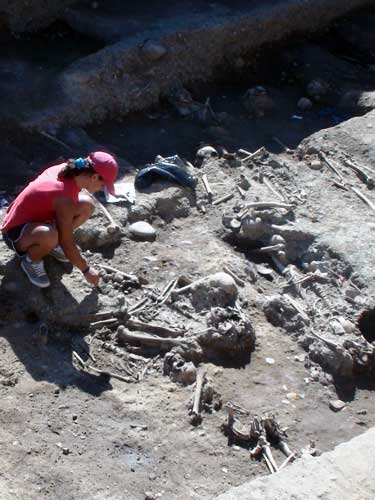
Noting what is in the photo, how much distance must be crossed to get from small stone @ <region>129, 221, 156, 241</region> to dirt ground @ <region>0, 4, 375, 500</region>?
0.18 ft

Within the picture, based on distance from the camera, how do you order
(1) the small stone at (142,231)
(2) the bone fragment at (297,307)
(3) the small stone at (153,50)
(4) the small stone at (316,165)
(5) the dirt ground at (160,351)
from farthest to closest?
(3) the small stone at (153,50) < (4) the small stone at (316,165) < (1) the small stone at (142,231) < (2) the bone fragment at (297,307) < (5) the dirt ground at (160,351)

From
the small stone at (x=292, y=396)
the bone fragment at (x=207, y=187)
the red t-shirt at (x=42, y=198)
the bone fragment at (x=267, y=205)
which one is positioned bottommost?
the small stone at (x=292, y=396)

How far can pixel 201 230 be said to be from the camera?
21.7 feet

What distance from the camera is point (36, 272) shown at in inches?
212

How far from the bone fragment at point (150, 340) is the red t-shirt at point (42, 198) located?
82 cm

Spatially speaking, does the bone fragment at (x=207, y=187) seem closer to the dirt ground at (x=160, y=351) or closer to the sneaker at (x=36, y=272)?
the dirt ground at (x=160, y=351)

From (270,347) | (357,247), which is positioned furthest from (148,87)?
(270,347)

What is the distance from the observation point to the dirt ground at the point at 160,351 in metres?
4.57

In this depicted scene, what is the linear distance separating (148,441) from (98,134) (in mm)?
3650

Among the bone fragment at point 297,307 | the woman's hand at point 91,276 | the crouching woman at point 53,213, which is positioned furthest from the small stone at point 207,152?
the woman's hand at point 91,276

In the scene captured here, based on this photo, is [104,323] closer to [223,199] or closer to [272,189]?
[223,199]

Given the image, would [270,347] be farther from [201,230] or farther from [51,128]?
[51,128]

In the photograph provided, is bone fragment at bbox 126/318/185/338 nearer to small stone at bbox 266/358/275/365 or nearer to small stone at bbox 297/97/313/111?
small stone at bbox 266/358/275/365

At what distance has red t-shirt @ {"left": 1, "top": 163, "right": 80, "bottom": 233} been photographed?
5285 mm
